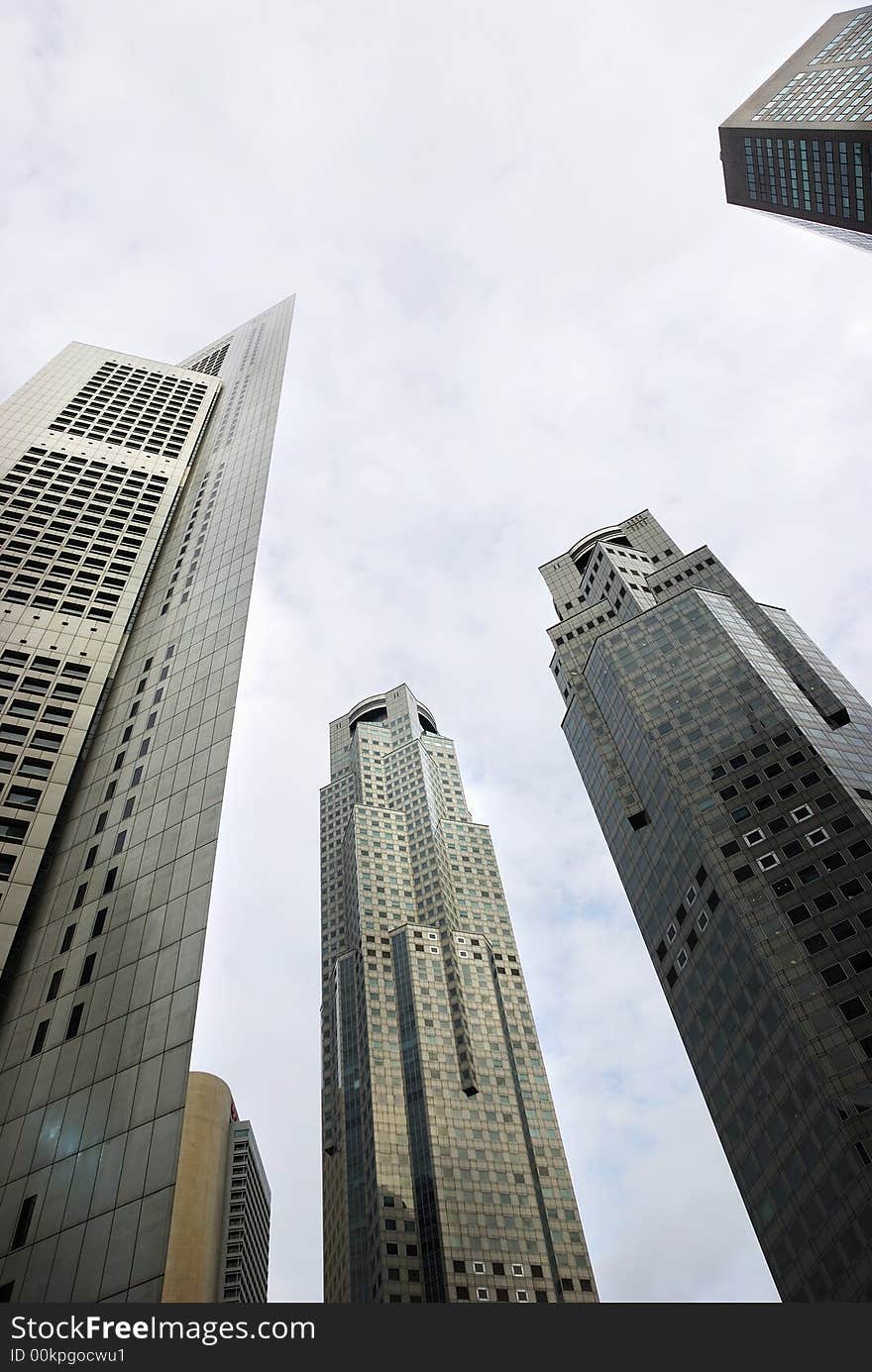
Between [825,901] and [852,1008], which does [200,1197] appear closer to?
[852,1008]

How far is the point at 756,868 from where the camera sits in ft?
272

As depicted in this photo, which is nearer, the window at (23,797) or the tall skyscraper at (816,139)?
the window at (23,797)

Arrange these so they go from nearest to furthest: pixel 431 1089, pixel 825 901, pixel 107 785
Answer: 1. pixel 107 785
2. pixel 825 901
3. pixel 431 1089

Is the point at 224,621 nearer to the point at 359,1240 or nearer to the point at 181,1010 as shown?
the point at 181,1010

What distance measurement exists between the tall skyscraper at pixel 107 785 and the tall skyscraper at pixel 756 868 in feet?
163

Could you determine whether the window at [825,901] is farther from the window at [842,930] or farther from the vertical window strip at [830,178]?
the vertical window strip at [830,178]

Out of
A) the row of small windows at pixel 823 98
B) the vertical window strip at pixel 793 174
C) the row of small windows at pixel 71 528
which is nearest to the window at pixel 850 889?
the row of small windows at pixel 71 528

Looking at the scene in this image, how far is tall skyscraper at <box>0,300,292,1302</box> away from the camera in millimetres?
32125

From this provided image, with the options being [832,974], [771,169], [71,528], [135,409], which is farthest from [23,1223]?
[771,169]

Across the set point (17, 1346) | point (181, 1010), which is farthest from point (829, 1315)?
point (181, 1010)

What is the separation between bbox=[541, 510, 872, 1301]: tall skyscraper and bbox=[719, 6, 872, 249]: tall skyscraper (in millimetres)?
46821

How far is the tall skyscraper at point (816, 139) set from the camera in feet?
377

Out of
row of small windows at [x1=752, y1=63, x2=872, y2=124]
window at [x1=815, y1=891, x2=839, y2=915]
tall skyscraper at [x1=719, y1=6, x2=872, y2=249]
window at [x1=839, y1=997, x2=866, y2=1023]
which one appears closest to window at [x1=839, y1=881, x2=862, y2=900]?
window at [x1=815, y1=891, x2=839, y2=915]

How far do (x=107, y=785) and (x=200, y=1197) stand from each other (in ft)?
119
